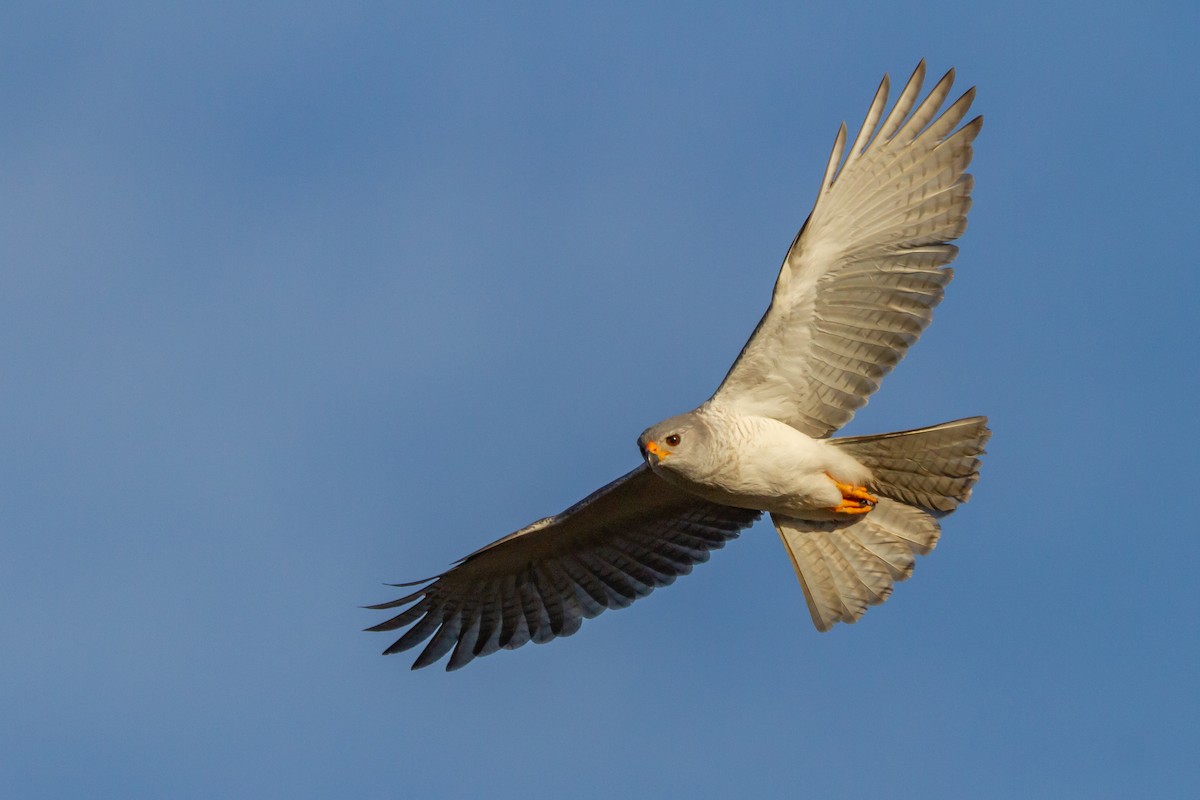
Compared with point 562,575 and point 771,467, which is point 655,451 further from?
point 562,575

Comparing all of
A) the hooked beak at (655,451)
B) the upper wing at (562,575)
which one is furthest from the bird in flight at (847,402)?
the upper wing at (562,575)

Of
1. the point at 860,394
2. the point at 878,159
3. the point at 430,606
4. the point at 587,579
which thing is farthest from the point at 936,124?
the point at 430,606

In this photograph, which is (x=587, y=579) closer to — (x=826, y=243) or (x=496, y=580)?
(x=496, y=580)

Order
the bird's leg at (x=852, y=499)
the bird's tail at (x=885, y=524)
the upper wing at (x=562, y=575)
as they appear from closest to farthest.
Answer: the bird's tail at (x=885, y=524) → the bird's leg at (x=852, y=499) → the upper wing at (x=562, y=575)

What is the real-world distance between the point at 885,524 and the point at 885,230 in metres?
2.02

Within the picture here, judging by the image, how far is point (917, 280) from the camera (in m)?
10.4

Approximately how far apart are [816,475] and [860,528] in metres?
0.62

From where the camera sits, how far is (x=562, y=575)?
1236 cm

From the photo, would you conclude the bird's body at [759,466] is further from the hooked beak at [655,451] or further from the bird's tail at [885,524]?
the bird's tail at [885,524]

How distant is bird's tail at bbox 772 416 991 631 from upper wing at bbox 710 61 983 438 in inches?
25.6

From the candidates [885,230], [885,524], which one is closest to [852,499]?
[885,524]

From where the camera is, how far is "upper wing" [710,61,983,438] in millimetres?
10414

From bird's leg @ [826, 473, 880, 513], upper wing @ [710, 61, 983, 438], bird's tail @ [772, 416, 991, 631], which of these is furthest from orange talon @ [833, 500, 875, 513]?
upper wing @ [710, 61, 983, 438]

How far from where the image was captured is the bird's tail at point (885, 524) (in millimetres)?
10602
